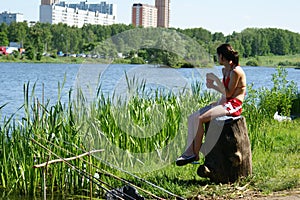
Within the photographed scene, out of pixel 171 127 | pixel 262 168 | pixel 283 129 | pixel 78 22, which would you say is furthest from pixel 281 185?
pixel 78 22

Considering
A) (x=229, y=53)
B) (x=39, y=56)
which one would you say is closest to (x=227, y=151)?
(x=229, y=53)

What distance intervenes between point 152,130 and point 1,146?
1791 mm

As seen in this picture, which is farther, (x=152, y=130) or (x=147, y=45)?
(x=152, y=130)

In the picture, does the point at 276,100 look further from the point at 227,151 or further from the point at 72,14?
the point at 72,14

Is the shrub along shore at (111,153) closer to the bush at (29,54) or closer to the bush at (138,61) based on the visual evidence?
the bush at (138,61)

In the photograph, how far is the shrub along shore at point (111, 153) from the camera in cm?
566

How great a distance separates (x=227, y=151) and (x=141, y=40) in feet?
5.35

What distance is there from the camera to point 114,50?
667 cm

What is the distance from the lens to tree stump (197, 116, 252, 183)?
5547 millimetres

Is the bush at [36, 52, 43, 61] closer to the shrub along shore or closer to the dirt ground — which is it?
the shrub along shore

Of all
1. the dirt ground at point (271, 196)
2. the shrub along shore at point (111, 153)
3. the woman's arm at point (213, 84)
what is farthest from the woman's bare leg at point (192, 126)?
the dirt ground at point (271, 196)

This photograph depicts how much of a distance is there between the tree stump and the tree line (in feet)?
4.56

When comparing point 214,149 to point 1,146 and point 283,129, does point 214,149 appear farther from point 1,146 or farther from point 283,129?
point 283,129

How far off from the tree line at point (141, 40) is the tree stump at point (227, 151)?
1.39 metres
